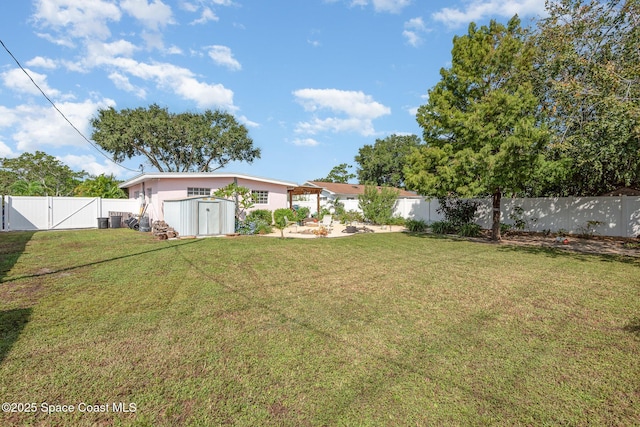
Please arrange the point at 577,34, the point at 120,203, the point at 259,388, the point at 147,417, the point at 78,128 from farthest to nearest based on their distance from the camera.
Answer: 1. the point at 120,203
2. the point at 78,128
3. the point at 577,34
4. the point at 259,388
5. the point at 147,417

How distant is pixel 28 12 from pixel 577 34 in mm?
16061

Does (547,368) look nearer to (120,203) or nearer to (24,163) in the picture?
(120,203)

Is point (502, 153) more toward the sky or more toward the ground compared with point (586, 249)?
more toward the sky

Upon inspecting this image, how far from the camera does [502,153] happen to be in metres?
10.9

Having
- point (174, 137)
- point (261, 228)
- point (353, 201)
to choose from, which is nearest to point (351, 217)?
point (353, 201)

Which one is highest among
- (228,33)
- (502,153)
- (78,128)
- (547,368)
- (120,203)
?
(228,33)

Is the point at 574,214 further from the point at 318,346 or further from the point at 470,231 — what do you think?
the point at 318,346

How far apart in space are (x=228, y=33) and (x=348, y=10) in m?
4.82

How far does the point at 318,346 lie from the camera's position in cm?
333

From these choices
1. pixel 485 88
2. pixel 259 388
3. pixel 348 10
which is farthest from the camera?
pixel 485 88

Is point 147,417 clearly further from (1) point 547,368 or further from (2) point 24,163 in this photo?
(2) point 24,163

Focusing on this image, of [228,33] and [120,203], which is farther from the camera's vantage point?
[120,203]

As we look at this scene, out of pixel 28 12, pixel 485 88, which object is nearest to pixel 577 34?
pixel 485 88

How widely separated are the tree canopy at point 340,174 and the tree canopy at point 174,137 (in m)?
21.6
